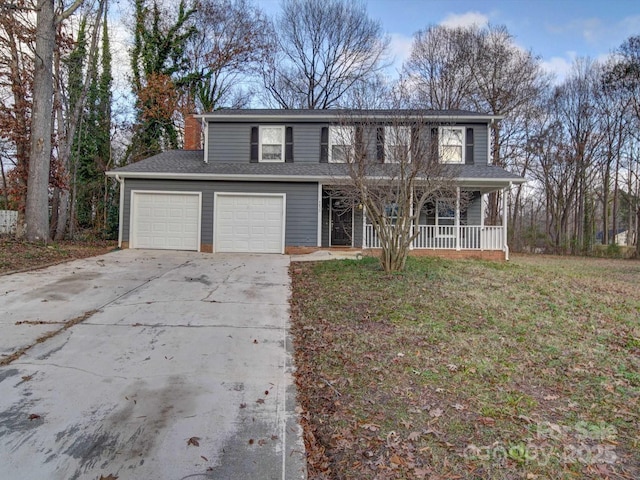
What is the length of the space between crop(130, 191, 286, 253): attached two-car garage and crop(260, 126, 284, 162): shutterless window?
6.10 ft

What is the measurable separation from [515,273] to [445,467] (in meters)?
7.36

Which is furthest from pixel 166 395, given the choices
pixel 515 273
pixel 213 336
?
pixel 515 273

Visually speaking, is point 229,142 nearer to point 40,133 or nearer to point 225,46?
point 40,133

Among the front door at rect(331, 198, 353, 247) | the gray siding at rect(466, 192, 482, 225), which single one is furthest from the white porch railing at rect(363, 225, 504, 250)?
the front door at rect(331, 198, 353, 247)

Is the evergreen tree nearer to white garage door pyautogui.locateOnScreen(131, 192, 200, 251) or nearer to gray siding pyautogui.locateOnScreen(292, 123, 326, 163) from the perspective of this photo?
white garage door pyautogui.locateOnScreen(131, 192, 200, 251)

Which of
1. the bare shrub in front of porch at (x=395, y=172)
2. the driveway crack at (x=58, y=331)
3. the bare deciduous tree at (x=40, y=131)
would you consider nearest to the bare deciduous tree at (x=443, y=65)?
the bare shrub in front of porch at (x=395, y=172)

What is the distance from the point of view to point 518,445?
2.52m

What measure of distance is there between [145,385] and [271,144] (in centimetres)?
1152

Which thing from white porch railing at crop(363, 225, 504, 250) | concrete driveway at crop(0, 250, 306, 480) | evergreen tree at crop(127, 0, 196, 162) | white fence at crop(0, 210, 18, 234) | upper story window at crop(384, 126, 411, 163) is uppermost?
evergreen tree at crop(127, 0, 196, 162)

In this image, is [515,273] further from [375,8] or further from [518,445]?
[375,8]

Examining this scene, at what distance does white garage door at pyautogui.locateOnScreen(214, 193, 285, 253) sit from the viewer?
1273cm

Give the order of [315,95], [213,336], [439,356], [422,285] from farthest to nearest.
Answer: [315,95] → [422,285] → [213,336] → [439,356]

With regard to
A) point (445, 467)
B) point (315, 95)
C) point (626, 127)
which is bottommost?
point (445, 467)

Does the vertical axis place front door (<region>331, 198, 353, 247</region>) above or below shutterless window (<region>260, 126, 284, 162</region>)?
below
